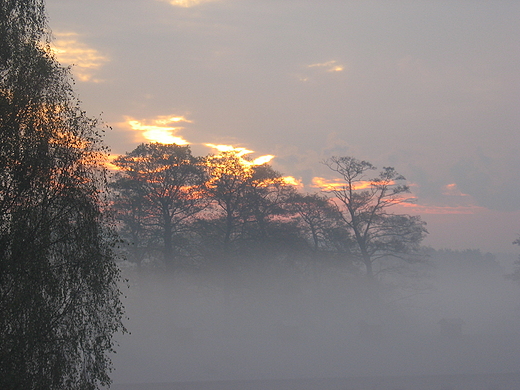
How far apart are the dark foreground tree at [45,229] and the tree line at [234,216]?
24.5m

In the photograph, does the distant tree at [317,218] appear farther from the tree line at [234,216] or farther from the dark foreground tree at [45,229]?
the dark foreground tree at [45,229]

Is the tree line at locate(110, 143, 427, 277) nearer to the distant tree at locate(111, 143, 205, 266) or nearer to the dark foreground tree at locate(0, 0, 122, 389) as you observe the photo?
the distant tree at locate(111, 143, 205, 266)

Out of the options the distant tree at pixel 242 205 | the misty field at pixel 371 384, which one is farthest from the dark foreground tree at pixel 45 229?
the distant tree at pixel 242 205

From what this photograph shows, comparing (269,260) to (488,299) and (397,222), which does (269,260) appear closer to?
(397,222)

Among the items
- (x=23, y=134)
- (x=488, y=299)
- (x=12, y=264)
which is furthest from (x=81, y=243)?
(x=488, y=299)

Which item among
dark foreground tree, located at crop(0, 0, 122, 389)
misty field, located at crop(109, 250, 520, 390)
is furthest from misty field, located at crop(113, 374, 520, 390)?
dark foreground tree, located at crop(0, 0, 122, 389)

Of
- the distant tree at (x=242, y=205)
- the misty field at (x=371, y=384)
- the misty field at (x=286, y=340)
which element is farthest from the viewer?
the distant tree at (x=242, y=205)

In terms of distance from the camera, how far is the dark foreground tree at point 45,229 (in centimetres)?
1045

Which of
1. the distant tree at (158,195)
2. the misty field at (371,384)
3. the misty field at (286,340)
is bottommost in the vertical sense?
the misty field at (371,384)

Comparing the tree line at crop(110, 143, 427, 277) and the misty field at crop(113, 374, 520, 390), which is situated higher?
the tree line at crop(110, 143, 427, 277)

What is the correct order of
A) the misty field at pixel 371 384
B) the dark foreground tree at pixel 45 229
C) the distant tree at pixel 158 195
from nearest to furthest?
the dark foreground tree at pixel 45 229 → the misty field at pixel 371 384 → the distant tree at pixel 158 195

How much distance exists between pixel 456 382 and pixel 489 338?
54.8 feet

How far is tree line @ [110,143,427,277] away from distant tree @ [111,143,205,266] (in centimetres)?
8

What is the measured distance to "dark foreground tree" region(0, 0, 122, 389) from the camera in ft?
34.3
